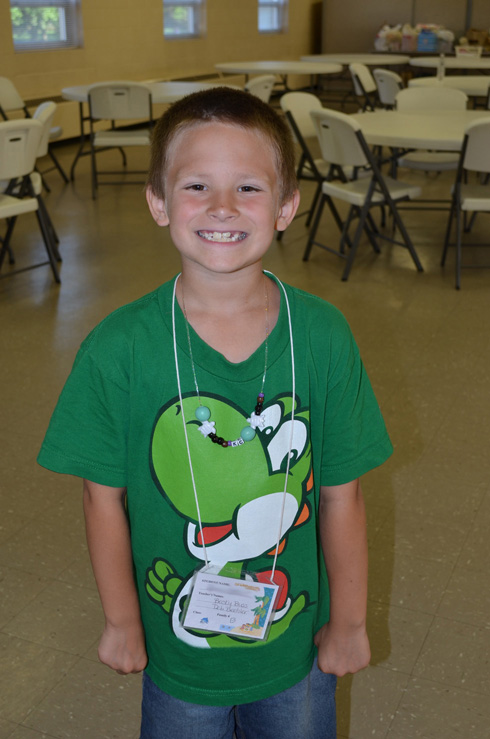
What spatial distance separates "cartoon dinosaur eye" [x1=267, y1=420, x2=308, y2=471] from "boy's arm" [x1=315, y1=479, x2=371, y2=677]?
9cm

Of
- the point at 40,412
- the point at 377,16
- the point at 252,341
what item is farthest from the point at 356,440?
the point at 377,16

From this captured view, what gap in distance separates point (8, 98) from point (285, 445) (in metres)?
6.30

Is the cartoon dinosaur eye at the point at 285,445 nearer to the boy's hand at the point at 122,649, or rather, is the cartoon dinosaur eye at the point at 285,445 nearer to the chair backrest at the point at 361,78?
the boy's hand at the point at 122,649

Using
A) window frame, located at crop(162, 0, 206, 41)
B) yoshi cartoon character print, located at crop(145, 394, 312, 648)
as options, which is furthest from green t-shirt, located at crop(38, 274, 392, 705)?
window frame, located at crop(162, 0, 206, 41)

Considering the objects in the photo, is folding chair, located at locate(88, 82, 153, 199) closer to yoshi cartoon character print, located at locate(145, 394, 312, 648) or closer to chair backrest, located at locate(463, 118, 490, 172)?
chair backrest, located at locate(463, 118, 490, 172)

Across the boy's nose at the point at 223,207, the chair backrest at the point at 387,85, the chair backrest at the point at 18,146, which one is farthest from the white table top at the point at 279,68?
the boy's nose at the point at 223,207

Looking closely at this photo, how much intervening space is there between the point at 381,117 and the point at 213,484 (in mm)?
4460

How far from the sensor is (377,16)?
40.5 feet

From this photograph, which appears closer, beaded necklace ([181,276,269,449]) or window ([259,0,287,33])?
beaded necklace ([181,276,269,449])

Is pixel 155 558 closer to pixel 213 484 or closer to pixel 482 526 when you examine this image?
pixel 213 484

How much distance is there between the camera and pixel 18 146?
3945 millimetres

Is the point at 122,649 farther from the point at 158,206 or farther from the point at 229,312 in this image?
the point at 158,206

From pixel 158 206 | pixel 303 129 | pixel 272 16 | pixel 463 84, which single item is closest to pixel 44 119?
pixel 303 129

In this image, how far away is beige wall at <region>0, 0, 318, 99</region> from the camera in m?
8.19
